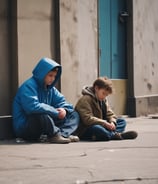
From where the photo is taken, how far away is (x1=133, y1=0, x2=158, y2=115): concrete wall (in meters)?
13.0

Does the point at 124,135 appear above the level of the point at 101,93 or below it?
below

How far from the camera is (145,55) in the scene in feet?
44.2

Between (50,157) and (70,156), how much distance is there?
0.24 m

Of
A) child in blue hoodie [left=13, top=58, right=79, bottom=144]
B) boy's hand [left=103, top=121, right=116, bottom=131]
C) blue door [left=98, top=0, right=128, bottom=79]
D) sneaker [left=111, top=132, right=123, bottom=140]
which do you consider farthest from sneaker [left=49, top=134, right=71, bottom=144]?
blue door [left=98, top=0, right=128, bottom=79]

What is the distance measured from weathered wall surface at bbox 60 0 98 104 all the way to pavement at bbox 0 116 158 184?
180 cm

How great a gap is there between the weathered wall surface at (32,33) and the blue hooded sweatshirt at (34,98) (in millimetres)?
552

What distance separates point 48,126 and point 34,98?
416mm

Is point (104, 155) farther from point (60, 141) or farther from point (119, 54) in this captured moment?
point (119, 54)

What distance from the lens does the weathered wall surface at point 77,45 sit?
1057 cm

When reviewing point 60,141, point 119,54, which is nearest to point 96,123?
point 60,141

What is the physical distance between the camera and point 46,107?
29.0ft

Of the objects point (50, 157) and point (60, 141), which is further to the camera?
point (60, 141)

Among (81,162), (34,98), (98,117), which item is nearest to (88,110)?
(98,117)

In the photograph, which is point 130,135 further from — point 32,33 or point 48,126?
point 32,33
